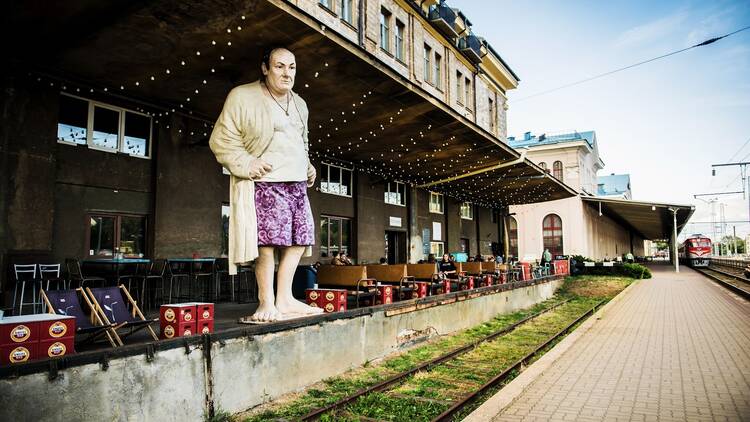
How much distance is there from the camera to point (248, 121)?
5.88 metres

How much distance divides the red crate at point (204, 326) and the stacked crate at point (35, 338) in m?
1.32

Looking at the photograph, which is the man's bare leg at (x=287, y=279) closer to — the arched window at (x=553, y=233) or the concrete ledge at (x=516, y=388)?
the concrete ledge at (x=516, y=388)

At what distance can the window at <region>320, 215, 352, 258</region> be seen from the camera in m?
15.6

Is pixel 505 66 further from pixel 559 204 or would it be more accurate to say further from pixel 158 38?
pixel 158 38

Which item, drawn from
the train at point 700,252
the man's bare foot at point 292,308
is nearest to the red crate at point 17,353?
the man's bare foot at point 292,308

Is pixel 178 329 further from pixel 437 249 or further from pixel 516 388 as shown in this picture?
pixel 437 249

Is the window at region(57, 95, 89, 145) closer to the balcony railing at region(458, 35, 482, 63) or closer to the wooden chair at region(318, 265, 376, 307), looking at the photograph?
the wooden chair at region(318, 265, 376, 307)

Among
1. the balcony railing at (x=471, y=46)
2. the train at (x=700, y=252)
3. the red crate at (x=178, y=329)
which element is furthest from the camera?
the train at (x=700, y=252)

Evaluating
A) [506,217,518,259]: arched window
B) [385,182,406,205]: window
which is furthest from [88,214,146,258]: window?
[506,217,518,259]: arched window

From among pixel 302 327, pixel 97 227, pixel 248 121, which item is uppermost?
pixel 248 121

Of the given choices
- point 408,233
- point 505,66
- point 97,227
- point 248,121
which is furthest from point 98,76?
point 505,66

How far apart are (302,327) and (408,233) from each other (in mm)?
14062

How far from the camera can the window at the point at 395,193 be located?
19.1m

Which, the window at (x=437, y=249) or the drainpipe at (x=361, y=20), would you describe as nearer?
the drainpipe at (x=361, y=20)
